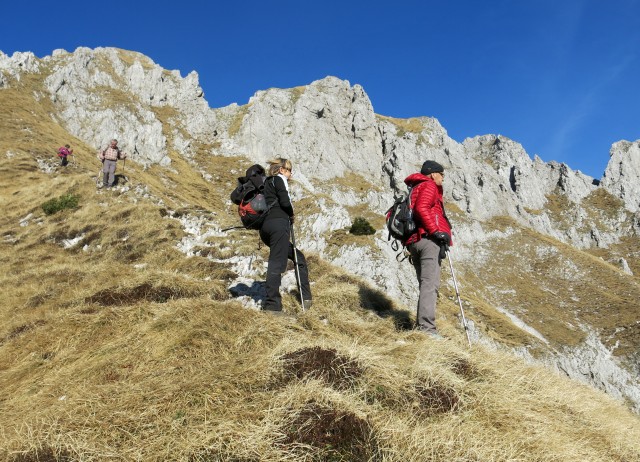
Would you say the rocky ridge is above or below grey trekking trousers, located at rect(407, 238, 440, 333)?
above

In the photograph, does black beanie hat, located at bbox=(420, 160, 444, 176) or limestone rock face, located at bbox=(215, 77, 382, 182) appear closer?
black beanie hat, located at bbox=(420, 160, 444, 176)

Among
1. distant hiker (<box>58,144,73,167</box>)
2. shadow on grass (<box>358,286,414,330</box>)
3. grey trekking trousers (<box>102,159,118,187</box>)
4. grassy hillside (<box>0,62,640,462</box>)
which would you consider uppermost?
distant hiker (<box>58,144,73,167</box>)

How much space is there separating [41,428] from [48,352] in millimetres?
2887

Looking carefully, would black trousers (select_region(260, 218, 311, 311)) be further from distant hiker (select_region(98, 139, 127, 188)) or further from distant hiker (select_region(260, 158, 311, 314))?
distant hiker (select_region(98, 139, 127, 188))

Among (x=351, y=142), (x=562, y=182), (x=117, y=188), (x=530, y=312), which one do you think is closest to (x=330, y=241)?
(x=117, y=188)

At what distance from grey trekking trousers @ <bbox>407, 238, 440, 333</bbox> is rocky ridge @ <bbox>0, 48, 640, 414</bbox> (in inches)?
862

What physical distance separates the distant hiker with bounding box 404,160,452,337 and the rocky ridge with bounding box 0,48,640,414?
71.8 ft

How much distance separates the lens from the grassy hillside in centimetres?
309

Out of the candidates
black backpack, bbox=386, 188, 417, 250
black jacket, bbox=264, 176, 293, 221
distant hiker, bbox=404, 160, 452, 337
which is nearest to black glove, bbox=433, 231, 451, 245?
distant hiker, bbox=404, 160, 452, 337

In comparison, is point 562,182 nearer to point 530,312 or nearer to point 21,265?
point 530,312

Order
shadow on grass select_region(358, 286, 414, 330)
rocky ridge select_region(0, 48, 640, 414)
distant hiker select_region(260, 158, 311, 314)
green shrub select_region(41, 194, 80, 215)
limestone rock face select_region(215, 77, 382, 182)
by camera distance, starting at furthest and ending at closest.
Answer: limestone rock face select_region(215, 77, 382, 182)
rocky ridge select_region(0, 48, 640, 414)
green shrub select_region(41, 194, 80, 215)
shadow on grass select_region(358, 286, 414, 330)
distant hiker select_region(260, 158, 311, 314)

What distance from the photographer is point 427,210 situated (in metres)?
6.98

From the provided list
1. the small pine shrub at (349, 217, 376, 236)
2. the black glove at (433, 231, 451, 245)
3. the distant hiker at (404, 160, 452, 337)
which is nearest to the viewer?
the black glove at (433, 231, 451, 245)

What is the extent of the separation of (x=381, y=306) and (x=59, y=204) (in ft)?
56.6
